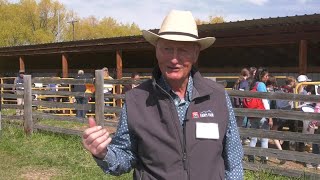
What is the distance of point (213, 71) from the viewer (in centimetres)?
1447

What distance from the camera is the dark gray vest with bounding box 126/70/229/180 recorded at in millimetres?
2162

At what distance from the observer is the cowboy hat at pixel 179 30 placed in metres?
2.28

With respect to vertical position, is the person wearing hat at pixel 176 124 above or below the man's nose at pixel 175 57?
below

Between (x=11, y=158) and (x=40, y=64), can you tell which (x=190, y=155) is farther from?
(x=40, y=64)

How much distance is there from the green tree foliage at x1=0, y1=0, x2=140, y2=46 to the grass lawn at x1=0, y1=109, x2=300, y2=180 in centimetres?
4620

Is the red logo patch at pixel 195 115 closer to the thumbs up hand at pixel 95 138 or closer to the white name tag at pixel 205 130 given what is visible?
the white name tag at pixel 205 130

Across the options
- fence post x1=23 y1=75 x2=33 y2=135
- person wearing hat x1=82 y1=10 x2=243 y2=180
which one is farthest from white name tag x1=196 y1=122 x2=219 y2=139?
fence post x1=23 y1=75 x2=33 y2=135

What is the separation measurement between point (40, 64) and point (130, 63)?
7.07 meters

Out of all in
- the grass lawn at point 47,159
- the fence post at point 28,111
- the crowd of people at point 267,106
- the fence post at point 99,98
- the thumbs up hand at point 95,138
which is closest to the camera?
the thumbs up hand at point 95,138

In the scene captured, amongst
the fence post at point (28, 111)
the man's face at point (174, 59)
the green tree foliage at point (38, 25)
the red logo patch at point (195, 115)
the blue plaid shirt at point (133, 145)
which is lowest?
the fence post at point (28, 111)

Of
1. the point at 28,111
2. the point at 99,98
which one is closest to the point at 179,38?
the point at 99,98

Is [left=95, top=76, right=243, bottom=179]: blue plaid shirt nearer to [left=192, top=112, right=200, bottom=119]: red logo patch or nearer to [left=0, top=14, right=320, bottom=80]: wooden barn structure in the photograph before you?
[left=192, top=112, right=200, bottom=119]: red logo patch

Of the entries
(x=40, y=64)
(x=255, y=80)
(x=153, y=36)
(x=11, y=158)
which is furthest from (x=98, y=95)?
(x=40, y=64)

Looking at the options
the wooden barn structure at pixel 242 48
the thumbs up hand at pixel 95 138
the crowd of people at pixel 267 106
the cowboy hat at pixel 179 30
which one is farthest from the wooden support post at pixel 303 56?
the thumbs up hand at pixel 95 138
